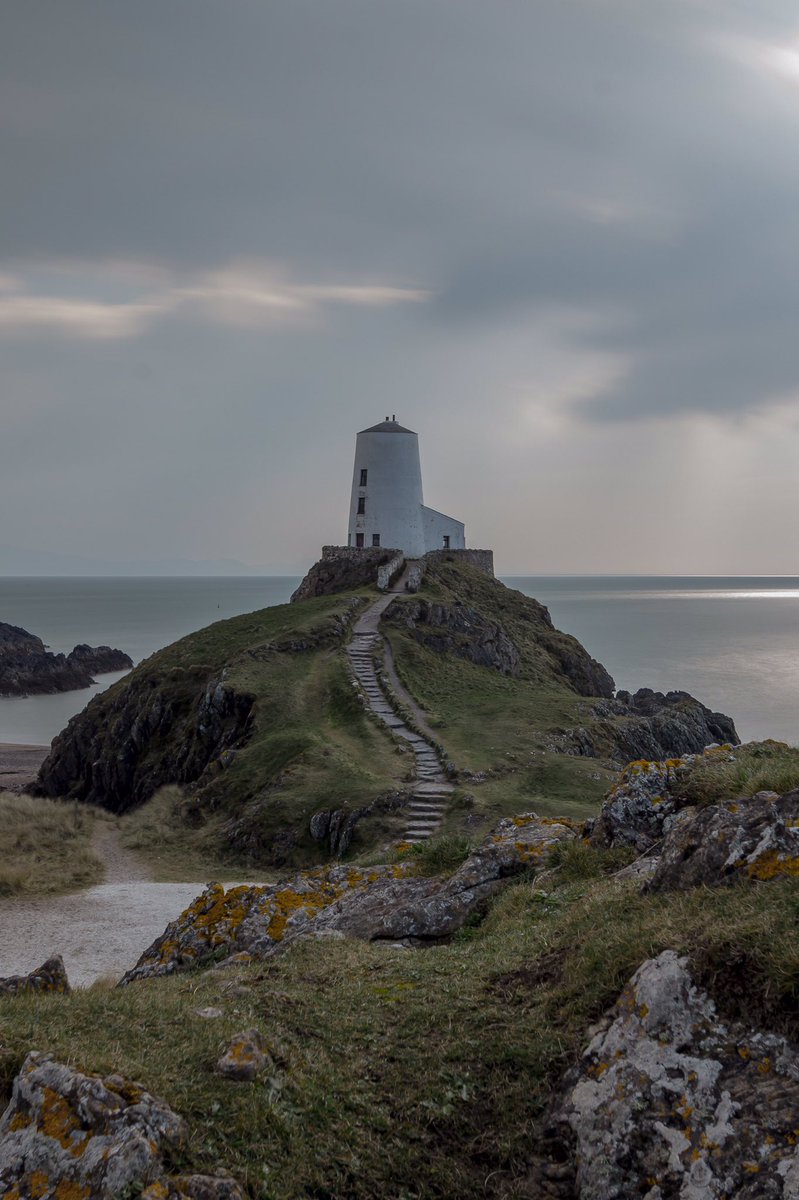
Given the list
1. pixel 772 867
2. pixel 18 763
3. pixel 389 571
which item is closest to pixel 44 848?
pixel 772 867

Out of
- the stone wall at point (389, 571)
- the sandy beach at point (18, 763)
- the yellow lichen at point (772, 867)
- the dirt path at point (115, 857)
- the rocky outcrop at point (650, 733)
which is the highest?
the stone wall at point (389, 571)

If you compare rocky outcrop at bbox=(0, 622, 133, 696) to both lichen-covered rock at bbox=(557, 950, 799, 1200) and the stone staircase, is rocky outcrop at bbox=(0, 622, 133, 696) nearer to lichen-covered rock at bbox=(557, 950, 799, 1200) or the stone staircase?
the stone staircase

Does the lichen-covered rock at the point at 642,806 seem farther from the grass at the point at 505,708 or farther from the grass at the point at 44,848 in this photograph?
the grass at the point at 44,848

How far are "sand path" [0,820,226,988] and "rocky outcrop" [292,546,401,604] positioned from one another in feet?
115

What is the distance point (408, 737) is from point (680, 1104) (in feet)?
83.5

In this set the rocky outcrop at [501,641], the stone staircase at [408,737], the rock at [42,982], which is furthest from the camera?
the rocky outcrop at [501,641]

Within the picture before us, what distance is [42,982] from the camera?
8.64m

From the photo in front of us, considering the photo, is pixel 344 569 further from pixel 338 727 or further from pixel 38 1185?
pixel 38 1185

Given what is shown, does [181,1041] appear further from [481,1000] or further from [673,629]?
[673,629]

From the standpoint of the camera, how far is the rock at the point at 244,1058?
5859 mm

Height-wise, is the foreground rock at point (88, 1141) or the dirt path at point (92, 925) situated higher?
the foreground rock at point (88, 1141)

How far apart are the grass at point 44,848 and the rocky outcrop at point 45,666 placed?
66412mm

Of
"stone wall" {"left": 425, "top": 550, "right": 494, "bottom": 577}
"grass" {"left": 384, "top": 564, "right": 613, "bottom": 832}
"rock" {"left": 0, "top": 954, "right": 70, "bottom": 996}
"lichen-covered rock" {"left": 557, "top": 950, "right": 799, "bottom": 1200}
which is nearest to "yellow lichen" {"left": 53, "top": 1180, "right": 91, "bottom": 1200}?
"lichen-covered rock" {"left": 557, "top": 950, "right": 799, "bottom": 1200}

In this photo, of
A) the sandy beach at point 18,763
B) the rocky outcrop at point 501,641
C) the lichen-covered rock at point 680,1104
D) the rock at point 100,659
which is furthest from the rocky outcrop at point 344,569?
the rock at point 100,659
